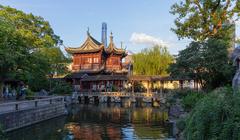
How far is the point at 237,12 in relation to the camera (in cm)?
2552

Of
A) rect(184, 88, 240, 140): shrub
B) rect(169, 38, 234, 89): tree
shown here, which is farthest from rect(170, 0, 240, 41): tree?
rect(184, 88, 240, 140): shrub

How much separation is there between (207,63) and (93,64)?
107 feet

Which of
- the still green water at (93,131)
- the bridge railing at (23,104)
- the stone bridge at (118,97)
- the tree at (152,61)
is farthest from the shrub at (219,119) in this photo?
the tree at (152,61)

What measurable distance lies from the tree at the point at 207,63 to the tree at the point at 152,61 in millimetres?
26844

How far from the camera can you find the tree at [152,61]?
5362 centimetres

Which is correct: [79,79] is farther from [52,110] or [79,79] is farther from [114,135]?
[114,135]

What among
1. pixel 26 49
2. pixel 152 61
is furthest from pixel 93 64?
pixel 26 49

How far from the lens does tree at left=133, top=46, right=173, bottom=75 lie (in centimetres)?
5362

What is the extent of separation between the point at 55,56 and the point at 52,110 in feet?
58.1

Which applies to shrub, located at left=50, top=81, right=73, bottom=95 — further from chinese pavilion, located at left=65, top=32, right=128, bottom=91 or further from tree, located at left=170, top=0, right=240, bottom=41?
tree, located at left=170, top=0, right=240, bottom=41

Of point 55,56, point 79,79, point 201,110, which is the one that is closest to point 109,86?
point 79,79

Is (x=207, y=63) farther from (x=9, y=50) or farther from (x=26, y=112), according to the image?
(x=9, y=50)

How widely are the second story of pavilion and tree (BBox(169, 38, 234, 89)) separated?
28.9m

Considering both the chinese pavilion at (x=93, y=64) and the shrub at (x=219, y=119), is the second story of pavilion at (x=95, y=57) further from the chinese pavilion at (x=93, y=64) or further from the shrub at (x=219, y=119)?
the shrub at (x=219, y=119)
